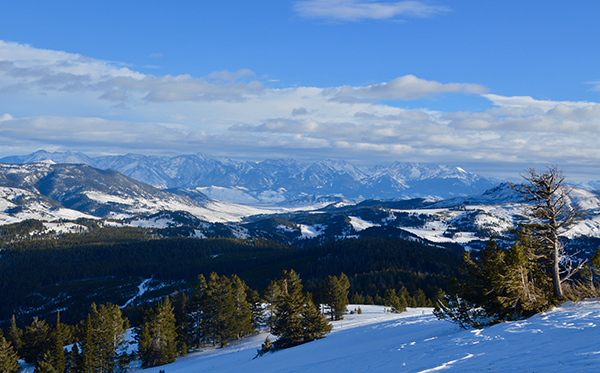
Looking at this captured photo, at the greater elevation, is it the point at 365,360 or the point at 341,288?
the point at 365,360

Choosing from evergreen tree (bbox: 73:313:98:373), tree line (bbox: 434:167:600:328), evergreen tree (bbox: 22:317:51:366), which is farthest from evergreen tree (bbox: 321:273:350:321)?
evergreen tree (bbox: 22:317:51:366)

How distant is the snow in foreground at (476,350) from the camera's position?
1906 centimetres

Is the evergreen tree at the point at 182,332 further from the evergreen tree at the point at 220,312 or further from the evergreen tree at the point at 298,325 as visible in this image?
the evergreen tree at the point at 298,325

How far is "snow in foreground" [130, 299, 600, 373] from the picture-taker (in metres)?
19.1

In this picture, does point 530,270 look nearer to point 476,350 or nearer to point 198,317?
point 476,350

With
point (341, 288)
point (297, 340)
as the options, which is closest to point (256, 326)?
point (341, 288)

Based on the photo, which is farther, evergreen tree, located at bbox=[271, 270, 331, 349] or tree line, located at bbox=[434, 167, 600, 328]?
evergreen tree, located at bbox=[271, 270, 331, 349]

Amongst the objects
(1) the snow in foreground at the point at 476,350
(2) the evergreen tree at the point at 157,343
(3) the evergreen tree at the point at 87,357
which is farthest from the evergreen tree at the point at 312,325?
(3) the evergreen tree at the point at 87,357

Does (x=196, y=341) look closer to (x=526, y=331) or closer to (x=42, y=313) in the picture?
(x=526, y=331)

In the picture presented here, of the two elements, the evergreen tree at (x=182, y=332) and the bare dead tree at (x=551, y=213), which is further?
the evergreen tree at (x=182, y=332)

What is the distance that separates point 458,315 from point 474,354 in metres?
13.3

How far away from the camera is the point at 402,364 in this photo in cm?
2380

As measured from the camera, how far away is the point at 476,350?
23359 millimetres

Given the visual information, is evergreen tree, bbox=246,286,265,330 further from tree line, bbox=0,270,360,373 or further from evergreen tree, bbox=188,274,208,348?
evergreen tree, bbox=188,274,208,348
